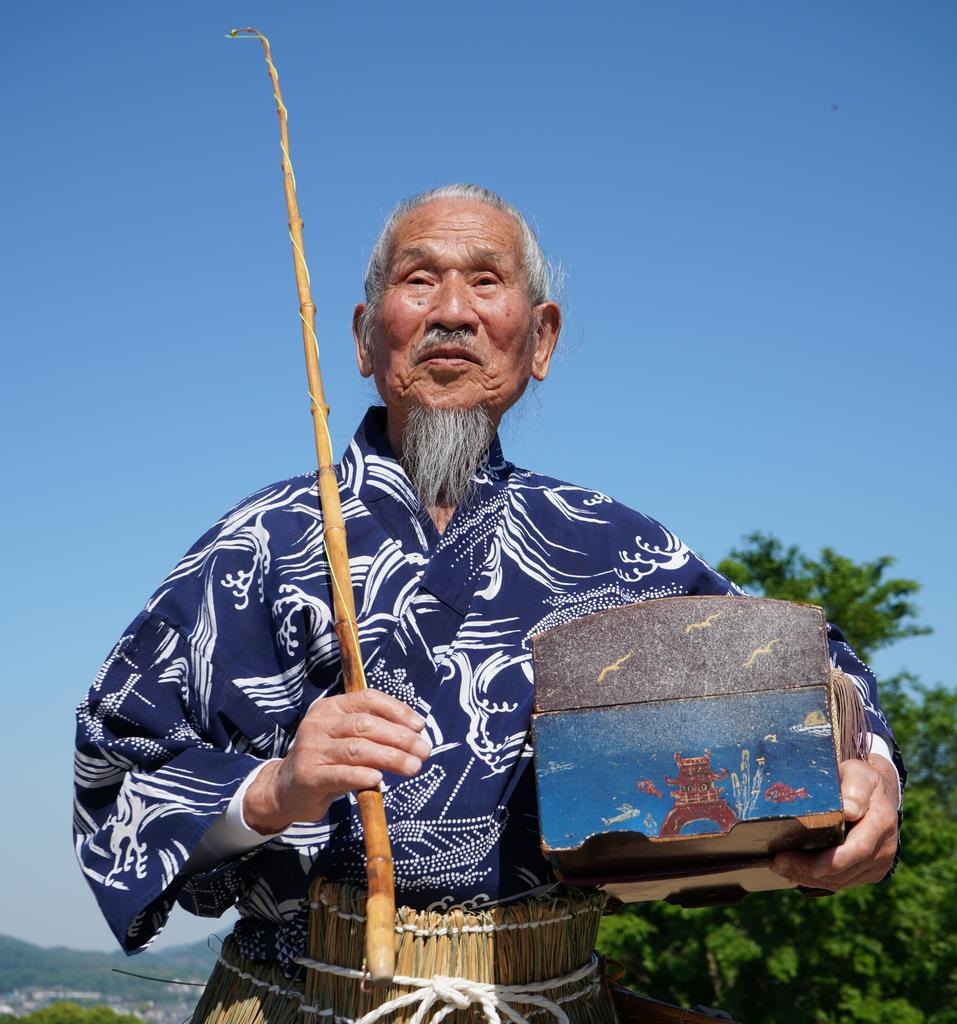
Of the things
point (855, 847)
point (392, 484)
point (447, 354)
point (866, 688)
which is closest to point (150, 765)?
point (392, 484)

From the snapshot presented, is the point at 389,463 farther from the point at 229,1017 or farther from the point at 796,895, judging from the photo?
the point at 796,895

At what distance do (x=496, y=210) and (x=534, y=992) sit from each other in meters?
1.78

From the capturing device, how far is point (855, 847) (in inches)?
79.1

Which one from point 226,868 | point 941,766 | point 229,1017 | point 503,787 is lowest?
point 229,1017

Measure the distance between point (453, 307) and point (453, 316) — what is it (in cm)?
2

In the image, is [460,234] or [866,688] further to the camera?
[460,234]

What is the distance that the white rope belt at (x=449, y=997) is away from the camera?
83.2 inches

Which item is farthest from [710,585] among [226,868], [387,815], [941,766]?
[941,766]

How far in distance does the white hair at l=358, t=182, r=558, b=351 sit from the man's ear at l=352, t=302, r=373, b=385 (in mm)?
23

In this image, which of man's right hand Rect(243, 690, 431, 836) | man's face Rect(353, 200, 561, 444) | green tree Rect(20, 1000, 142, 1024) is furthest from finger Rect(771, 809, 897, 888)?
green tree Rect(20, 1000, 142, 1024)

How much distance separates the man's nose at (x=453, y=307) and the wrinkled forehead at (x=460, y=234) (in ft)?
0.26

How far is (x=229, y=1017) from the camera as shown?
7.55 ft

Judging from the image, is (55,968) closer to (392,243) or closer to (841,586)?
(841,586)

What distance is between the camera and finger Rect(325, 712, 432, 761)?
6.11 ft
